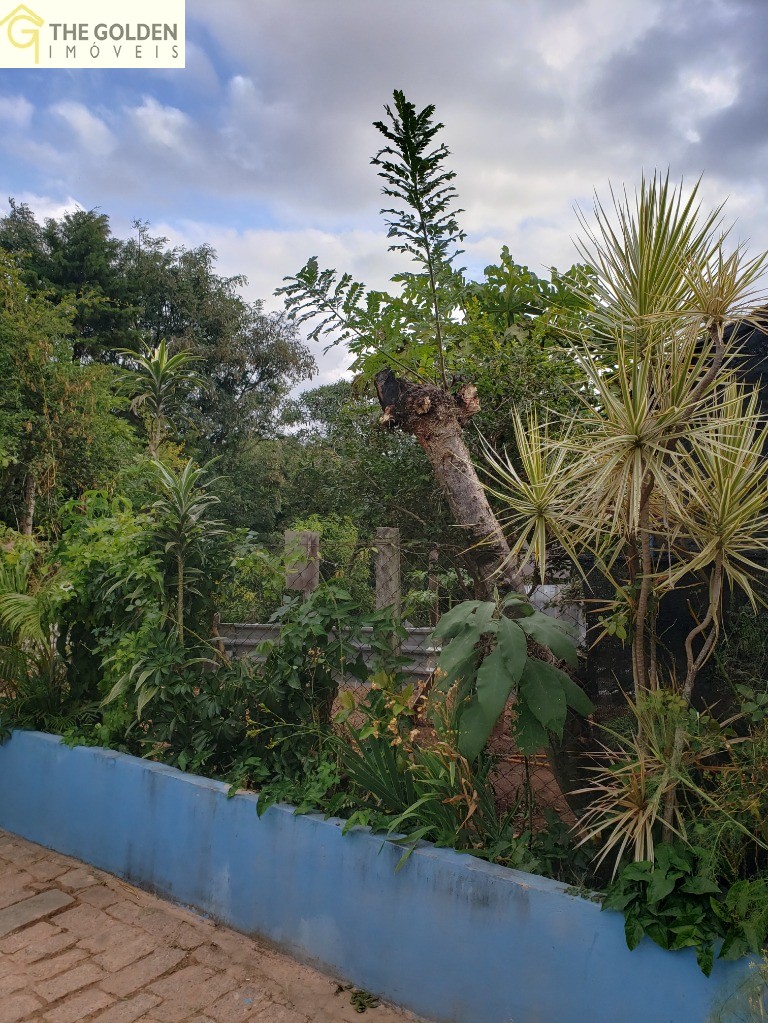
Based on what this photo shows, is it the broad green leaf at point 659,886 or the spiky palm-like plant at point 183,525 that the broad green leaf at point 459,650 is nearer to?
the broad green leaf at point 659,886

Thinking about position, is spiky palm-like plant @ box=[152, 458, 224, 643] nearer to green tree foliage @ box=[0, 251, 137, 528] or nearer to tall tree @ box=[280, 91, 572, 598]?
tall tree @ box=[280, 91, 572, 598]

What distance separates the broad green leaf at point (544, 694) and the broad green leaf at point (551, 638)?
63mm

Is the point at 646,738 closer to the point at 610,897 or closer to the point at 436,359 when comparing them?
the point at 610,897

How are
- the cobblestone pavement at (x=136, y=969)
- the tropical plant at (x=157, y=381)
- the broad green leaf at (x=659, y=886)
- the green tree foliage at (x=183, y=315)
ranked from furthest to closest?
the green tree foliage at (x=183, y=315) < the tropical plant at (x=157, y=381) < the cobblestone pavement at (x=136, y=969) < the broad green leaf at (x=659, y=886)

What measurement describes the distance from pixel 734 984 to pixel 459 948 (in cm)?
87

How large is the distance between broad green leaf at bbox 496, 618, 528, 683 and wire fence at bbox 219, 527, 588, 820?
28.0 inches

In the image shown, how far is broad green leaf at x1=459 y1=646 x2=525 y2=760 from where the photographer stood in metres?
2.41

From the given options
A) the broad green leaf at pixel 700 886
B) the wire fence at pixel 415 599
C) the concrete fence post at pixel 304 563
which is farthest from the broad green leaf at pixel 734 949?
the concrete fence post at pixel 304 563

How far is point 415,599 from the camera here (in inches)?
149

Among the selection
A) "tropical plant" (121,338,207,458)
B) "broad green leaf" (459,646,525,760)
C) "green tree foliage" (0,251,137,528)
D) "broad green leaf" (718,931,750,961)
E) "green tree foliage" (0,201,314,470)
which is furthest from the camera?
"green tree foliage" (0,201,314,470)

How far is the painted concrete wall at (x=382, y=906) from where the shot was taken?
2244 millimetres

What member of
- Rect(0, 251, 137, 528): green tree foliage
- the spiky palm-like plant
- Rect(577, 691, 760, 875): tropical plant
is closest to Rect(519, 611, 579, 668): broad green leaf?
Rect(577, 691, 760, 875): tropical plant

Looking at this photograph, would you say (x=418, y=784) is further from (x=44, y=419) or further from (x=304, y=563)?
(x=44, y=419)

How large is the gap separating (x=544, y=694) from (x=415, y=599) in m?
1.37
